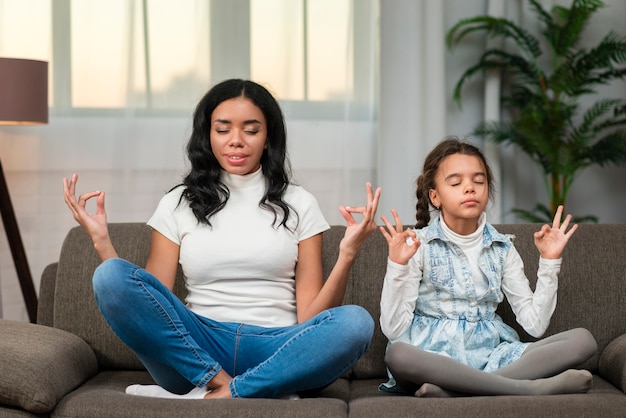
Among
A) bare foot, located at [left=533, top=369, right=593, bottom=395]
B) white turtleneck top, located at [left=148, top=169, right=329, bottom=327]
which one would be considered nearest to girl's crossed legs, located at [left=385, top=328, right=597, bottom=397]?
bare foot, located at [left=533, top=369, right=593, bottom=395]

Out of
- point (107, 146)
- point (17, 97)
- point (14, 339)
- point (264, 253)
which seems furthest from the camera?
point (107, 146)

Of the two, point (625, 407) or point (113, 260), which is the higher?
point (113, 260)

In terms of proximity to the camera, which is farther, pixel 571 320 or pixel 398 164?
pixel 398 164

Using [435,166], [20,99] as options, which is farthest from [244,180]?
[20,99]

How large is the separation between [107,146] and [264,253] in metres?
1.94

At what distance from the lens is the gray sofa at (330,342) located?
1896mm

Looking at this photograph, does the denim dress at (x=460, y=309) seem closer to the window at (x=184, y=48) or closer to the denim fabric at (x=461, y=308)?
the denim fabric at (x=461, y=308)

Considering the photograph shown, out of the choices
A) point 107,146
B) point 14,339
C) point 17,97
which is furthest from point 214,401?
point 107,146

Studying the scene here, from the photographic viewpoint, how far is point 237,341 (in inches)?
83.7

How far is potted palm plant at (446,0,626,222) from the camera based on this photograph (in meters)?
4.08

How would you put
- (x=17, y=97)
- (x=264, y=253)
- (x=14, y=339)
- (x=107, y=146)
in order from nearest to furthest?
(x=14, y=339) < (x=264, y=253) < (x=17, y=97) < (x=107, y=146)

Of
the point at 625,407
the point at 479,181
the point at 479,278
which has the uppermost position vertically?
the point at 479,181

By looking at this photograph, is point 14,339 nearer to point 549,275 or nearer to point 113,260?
point 113,260

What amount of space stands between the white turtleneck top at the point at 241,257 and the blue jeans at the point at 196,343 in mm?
201
